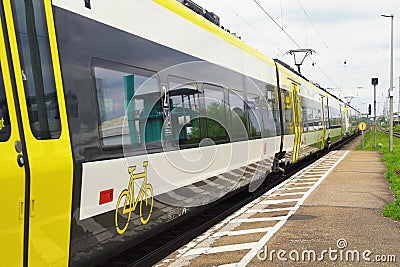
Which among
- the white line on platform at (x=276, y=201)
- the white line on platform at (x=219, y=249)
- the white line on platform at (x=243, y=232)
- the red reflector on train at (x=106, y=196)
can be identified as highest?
the red reflector on train at (x=106, y=196)

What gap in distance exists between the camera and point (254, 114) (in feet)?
39.5

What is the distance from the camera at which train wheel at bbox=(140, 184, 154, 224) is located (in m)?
6.14

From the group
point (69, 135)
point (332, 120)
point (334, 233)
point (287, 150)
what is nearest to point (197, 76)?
point (334, 233)

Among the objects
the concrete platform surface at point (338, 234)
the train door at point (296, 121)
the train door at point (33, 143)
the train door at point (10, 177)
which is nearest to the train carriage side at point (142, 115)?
the train door at point (33, 143)

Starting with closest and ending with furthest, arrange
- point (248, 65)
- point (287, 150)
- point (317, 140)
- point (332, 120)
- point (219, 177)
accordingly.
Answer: point (219, 177)
point (248, 65)
point (287, 150)
point (317, 140)
point (332, 120)

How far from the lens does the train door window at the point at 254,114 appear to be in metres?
11.6

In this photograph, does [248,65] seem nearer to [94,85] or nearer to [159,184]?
[159,184]

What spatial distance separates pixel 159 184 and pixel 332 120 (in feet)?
91.0

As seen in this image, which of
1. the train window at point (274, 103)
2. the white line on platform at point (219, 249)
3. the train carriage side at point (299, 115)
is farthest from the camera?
the train carriage side at point (299, 115)

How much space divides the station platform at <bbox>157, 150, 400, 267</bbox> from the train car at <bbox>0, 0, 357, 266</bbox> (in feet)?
2.05

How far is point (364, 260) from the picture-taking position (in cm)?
657

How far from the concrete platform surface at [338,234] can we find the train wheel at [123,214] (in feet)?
5.48

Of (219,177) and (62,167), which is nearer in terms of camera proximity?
(62,167)

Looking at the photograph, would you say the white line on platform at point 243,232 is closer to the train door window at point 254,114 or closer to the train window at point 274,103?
the train door window at point 254,114
